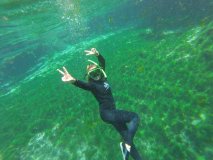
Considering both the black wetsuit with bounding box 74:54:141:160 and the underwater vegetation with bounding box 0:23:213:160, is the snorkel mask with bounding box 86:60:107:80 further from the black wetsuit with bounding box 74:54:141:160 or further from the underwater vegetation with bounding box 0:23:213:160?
the underwater vegetation with bounding box 0:23:213:160

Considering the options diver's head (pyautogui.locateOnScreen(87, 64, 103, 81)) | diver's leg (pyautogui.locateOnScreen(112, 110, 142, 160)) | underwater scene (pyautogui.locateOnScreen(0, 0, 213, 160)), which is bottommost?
underwater scene (pyautogui.locateOnScreen(0, 0, 213, 160))

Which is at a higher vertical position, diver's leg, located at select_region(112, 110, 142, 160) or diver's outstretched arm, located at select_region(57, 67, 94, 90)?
diver's outstretched arm, located at select_region(57, 67, 94, 90)

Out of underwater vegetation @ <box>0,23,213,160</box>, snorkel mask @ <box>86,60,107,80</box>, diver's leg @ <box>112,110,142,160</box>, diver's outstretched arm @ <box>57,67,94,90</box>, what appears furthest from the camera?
underwater vegetation @ <box>0,23,213,160</box>

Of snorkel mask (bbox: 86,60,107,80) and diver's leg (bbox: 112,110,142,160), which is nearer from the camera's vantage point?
diver's leg (bbox: 112,110,142,160)

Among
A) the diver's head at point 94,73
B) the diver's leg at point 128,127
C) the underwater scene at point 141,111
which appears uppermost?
the diver's head at point 94,73

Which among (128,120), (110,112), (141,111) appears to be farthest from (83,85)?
→ (141,111)

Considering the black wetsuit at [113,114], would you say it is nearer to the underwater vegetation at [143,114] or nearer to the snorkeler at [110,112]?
the snorkeler at [110,112]

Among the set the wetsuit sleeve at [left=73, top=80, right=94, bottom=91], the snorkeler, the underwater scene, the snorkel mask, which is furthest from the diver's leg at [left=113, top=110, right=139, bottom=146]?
the underwater scene

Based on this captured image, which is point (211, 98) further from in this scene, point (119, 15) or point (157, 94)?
point (119, 15)

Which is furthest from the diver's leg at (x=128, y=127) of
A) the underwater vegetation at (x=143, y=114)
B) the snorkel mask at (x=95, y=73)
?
the underwater vegetation at (x=143, y=114)

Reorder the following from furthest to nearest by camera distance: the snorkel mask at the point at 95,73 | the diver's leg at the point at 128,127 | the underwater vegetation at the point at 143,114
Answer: the underwater vegetation at the point at 143,114, the snorkel mask at the point at 95,73, the diver's leg at the point at 128,127

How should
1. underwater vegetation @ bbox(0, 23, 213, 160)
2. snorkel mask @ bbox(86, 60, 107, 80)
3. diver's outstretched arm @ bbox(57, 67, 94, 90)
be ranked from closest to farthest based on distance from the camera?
diver's outstretched arm @ bbox(57, 67, 94, 90) → snorkel mask @ bbox(86, 60, 107, 80) → underwater vegetation @ bbox(0, 23, 213, 160)

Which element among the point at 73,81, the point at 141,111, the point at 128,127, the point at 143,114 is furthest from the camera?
the point at 141,111

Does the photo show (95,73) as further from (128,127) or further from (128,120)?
(128,127)
